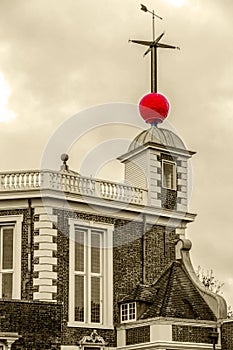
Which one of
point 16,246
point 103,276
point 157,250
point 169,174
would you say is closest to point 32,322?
point 16,246

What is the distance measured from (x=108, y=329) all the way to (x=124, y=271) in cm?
228

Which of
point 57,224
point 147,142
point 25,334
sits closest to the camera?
point 25,334

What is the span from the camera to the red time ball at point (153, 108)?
3709 centimetres

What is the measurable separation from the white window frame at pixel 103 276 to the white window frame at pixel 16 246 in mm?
1768

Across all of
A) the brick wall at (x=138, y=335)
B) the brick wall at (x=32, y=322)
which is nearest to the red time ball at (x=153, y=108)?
the brick wall at (x=138, y=335)

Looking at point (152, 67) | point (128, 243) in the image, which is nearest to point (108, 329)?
point (128, 243)

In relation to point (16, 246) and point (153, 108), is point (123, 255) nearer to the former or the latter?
point (16, 246)

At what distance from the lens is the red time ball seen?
37.1 meters

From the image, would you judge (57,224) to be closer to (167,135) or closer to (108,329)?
(108,329)

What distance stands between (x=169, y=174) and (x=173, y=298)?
594cm

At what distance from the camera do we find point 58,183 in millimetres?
32938

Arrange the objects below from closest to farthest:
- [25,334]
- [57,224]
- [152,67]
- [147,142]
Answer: [25,334] < [57,224] < [147,142] < [152,67]

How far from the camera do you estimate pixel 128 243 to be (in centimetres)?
3434

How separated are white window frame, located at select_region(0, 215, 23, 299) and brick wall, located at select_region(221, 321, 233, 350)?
7.05 m
